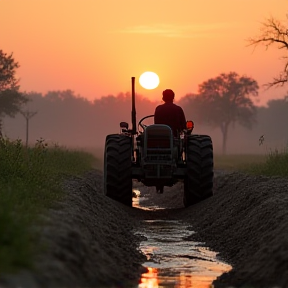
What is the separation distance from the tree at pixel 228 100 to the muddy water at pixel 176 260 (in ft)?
323

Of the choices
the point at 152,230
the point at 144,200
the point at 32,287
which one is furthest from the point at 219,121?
the point at 32,287

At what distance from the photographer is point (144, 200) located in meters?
24.0

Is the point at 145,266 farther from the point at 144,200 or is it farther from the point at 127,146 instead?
the point at 144,200

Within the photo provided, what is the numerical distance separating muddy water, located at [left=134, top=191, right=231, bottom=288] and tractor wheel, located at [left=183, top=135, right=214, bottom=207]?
7.29 ft

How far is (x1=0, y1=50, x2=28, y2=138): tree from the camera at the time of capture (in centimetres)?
6950

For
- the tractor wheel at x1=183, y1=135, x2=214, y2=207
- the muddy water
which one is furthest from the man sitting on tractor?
the muddy water

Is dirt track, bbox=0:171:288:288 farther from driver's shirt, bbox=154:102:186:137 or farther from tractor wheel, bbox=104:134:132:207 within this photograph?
driver's shirt, bbox=154:102:186:137

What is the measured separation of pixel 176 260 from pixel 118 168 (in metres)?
6.32

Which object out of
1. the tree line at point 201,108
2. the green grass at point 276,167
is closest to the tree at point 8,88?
the tree line at point 201,108

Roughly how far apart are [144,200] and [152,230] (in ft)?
28.6

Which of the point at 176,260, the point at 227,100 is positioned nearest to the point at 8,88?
the point at 227,100

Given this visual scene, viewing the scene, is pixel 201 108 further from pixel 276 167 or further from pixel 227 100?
pixel 276 167

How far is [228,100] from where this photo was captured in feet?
376

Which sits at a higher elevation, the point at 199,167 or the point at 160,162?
the point at 160,162
